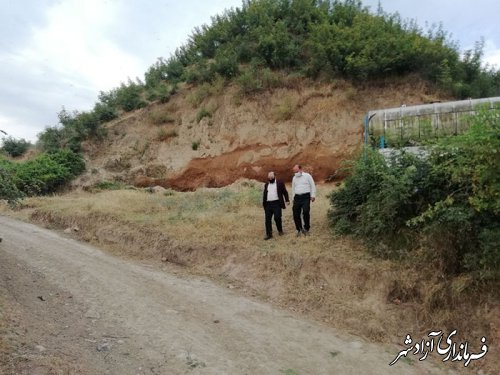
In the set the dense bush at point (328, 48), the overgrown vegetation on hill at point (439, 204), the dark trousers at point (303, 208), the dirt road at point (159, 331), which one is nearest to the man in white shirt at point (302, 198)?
the dark trousers at point (303, 208)

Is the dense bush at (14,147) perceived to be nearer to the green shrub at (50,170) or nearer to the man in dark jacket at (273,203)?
the green shrub at (50,170)

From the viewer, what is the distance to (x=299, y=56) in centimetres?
1822

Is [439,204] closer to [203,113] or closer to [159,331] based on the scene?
[159,331]

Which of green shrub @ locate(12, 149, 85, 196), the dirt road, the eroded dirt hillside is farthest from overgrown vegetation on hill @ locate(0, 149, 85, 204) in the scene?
the dirt road

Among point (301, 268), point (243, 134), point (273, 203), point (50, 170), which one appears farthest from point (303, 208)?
point (50, 170)

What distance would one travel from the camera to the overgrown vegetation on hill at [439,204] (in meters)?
5.67

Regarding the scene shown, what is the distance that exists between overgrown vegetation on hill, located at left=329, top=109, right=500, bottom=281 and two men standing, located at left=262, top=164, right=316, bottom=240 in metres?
0.78

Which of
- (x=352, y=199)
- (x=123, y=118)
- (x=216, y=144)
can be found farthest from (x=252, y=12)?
(x=352, y=199)

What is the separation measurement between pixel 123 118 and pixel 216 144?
6468mm

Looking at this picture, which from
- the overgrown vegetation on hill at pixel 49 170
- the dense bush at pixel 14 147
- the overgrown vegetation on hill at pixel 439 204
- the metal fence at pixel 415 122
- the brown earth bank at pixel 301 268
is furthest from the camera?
the dense bush at pixel 14 147

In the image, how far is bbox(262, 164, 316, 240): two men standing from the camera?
29.6 feet

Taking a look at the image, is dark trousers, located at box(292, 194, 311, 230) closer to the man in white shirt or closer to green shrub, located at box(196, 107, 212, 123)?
the man in white shirt

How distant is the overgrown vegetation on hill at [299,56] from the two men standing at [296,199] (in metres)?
8.90

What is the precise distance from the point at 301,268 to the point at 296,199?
1.87 m
